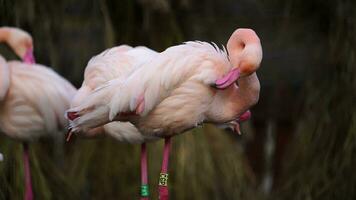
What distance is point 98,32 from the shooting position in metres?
4.12

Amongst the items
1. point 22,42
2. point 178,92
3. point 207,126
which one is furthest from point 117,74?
point 207,126

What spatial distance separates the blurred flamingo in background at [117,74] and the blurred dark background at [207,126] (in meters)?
0.85

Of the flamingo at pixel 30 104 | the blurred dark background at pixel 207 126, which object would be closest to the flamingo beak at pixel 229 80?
the flamingo at pixel 30 104

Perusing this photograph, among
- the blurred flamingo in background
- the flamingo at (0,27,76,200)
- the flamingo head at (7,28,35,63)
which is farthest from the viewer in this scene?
the flamingo head at (7,28,35,63)

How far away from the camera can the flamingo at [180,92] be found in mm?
2492

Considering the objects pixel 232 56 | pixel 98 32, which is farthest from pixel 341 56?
pixel 232 56

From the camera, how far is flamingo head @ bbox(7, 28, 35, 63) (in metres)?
3.24

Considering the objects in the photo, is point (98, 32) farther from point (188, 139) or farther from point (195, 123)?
point (195, 123)

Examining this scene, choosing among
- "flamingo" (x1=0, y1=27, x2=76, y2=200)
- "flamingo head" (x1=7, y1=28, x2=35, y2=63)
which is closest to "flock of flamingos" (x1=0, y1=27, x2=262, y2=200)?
"flamingo" (x1=0, y1=27, x2=76, y2=200)

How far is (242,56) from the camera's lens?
8.05ft

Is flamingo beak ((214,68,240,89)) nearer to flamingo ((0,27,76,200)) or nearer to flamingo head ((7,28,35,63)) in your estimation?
flamingo ((0,27,76,200))

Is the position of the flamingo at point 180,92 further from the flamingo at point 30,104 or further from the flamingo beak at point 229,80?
the flamingo at point 30,104

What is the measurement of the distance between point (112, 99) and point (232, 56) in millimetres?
317

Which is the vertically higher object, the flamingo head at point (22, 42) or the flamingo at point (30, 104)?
the flamingo head at point (22, 42)
